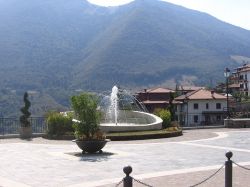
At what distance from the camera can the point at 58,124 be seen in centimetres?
2639

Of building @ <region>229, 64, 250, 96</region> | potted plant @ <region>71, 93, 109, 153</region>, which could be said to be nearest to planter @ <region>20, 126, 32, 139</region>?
potted plant @ <region>71, 93, 109, 153</region>

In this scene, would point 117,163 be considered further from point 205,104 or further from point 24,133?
point 205,104

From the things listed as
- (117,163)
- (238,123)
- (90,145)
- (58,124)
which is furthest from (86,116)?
(238,123)

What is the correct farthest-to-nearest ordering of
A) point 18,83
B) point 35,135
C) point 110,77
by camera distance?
1. point 110,77
2. point 18,83
3. point 35,135

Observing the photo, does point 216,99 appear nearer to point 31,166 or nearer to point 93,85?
point 31,166

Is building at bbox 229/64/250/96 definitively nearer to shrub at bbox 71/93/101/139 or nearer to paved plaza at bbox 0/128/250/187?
paved plaza at bbox 0/128/250/187

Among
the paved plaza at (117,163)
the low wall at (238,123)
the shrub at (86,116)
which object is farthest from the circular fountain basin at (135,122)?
the low wall at (238,123)

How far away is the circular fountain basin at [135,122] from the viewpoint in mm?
26547

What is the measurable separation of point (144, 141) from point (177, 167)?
951cm

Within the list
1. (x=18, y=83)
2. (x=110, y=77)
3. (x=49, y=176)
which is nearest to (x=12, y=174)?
(x=49, y=176)

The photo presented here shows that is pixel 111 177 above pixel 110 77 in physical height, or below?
below

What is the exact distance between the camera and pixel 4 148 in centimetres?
2112

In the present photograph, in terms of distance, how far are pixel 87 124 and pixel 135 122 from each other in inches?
529

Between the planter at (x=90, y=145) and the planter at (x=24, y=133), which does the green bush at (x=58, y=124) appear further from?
the planter at (x=90, y=145)
